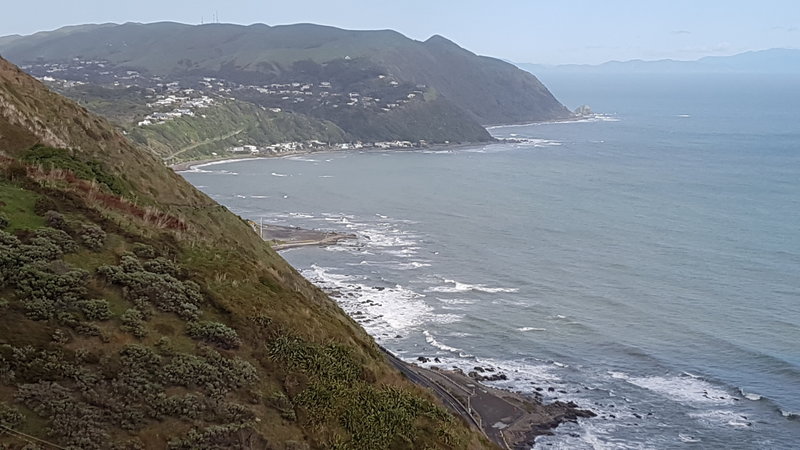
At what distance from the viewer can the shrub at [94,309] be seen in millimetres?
12273

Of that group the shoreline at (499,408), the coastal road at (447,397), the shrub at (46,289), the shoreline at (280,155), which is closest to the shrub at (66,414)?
the shrub at (46,289)

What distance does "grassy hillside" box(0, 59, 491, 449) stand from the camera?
10.7 meters

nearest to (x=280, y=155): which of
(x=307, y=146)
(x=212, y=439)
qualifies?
(x=307, y=146)

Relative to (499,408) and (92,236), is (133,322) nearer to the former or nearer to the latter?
(92,236)

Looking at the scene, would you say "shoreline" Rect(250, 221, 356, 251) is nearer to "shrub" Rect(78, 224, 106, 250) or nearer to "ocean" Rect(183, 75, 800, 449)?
"ocean" Rect(183, 75, 800, 449)

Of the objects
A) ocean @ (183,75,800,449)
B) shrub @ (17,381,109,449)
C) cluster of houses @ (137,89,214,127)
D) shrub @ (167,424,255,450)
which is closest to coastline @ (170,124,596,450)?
ocean @ (183,75,800,449)

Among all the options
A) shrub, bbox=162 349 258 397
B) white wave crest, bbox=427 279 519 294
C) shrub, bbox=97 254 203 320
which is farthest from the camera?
white wave crest, bbox=427 279 519 294

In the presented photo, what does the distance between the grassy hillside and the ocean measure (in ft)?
61.7

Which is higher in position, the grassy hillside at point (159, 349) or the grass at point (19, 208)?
the grass at point (19, 208)

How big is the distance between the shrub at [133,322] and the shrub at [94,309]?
26 cm

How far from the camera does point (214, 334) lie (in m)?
13.1

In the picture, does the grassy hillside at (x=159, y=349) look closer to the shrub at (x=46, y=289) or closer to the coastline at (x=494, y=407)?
the shrub at (x=46, y=289)

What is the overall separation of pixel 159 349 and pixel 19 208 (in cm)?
500

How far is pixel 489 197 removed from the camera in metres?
89.4
